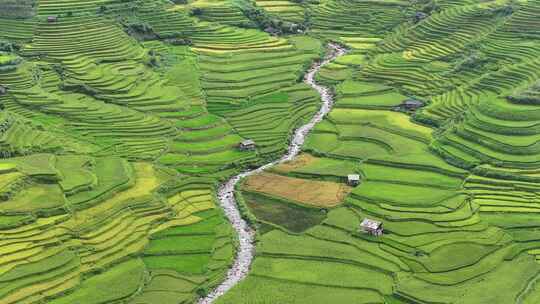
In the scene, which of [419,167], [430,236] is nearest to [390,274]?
[430,236]

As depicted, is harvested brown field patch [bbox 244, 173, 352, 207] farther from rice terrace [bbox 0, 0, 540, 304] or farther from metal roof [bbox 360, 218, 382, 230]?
metal roof [bbox 360, 218, 382, 230]

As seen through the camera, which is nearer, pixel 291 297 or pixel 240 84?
pixel 291 297

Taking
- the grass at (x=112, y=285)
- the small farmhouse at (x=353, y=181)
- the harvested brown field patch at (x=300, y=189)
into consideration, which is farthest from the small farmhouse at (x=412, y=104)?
the grass at (x=112, y=285)

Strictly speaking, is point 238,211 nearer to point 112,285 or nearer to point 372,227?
point 372,227

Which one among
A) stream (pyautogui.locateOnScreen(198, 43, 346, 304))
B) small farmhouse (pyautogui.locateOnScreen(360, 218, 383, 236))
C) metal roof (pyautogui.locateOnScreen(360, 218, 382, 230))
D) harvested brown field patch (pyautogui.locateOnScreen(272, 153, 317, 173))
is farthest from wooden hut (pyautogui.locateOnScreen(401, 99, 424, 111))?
small farmhouse (pyautogui.locateOnScreen(360, 218, 383, 236))

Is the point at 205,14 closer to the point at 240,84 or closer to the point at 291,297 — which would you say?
the point at 240,84

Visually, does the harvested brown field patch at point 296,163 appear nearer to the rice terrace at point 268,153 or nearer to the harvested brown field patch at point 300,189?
the rice terrace at point 268,153
